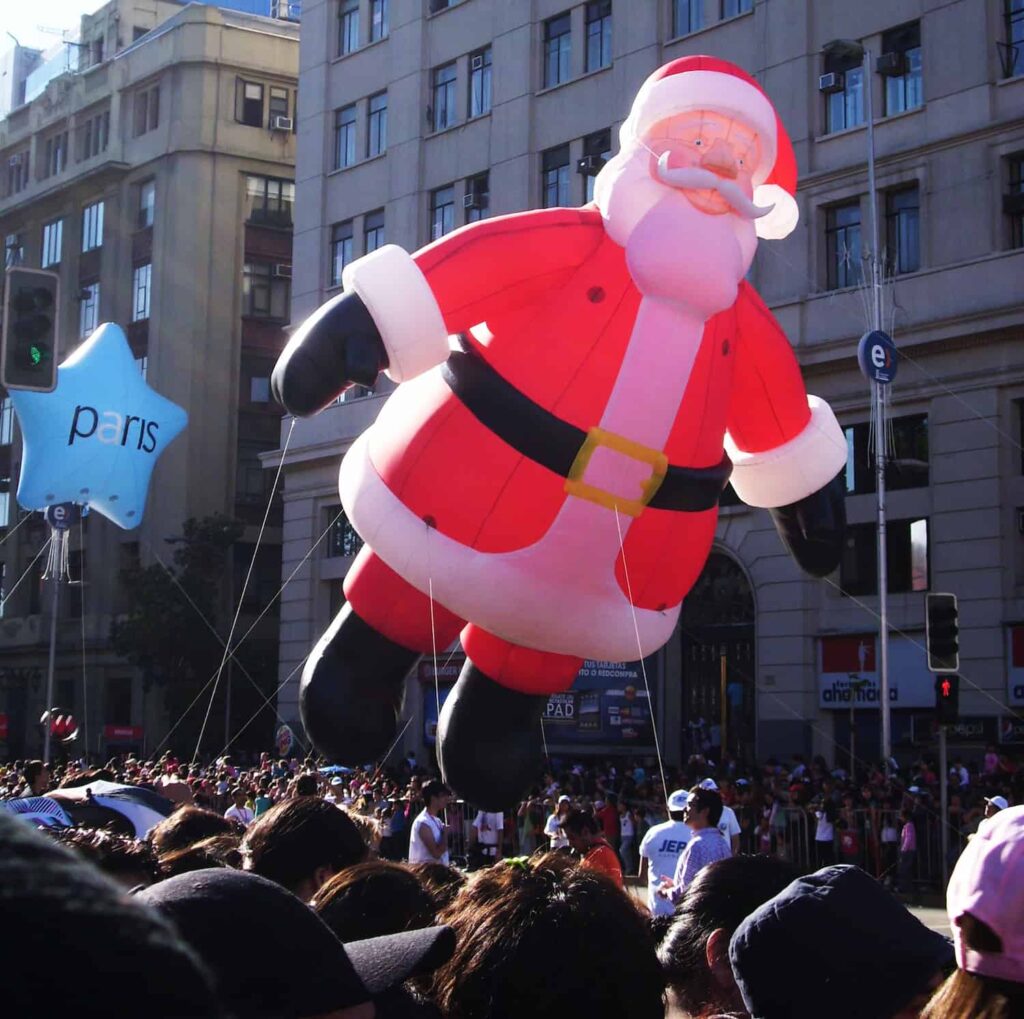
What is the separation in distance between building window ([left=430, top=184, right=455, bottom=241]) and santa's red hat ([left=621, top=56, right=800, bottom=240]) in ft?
76.2

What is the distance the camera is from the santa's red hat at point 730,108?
8.09 m

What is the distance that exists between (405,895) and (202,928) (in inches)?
73.6

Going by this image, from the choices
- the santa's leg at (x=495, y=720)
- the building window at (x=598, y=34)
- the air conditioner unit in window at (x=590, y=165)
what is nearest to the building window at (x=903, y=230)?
the air conditioner unit in window at (x=590, y=165)

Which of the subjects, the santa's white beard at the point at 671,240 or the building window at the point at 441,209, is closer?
the santa's white beard at the point at 671,240

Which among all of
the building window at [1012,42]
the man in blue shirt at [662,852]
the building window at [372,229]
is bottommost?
the man in blue shirt at [662,852]

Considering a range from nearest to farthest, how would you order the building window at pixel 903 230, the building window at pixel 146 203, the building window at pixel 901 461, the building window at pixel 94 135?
the building window at pixel 901 461, the building window at pixel 903 230, the building window at pixel 146 203, the building window at pixel 94 135

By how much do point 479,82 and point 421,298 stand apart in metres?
25.1

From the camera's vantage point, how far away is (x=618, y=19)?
2911cm

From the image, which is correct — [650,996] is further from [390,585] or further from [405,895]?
[390,585]

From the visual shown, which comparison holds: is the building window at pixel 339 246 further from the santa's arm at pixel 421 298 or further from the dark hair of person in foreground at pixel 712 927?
the dark hair of person in foreground at pixel 712 927

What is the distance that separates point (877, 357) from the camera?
20812mm

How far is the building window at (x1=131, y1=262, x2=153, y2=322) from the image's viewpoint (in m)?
44.7

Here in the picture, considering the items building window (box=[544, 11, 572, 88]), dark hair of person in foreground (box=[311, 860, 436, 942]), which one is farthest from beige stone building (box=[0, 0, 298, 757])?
dark hair of person in foreground (box=[311, 860, 436, 942])

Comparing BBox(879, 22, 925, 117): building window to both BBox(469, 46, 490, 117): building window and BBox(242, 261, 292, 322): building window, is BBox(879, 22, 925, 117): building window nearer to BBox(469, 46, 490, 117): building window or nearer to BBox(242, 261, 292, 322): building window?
BBox(469, 46, 490, 117): building window
